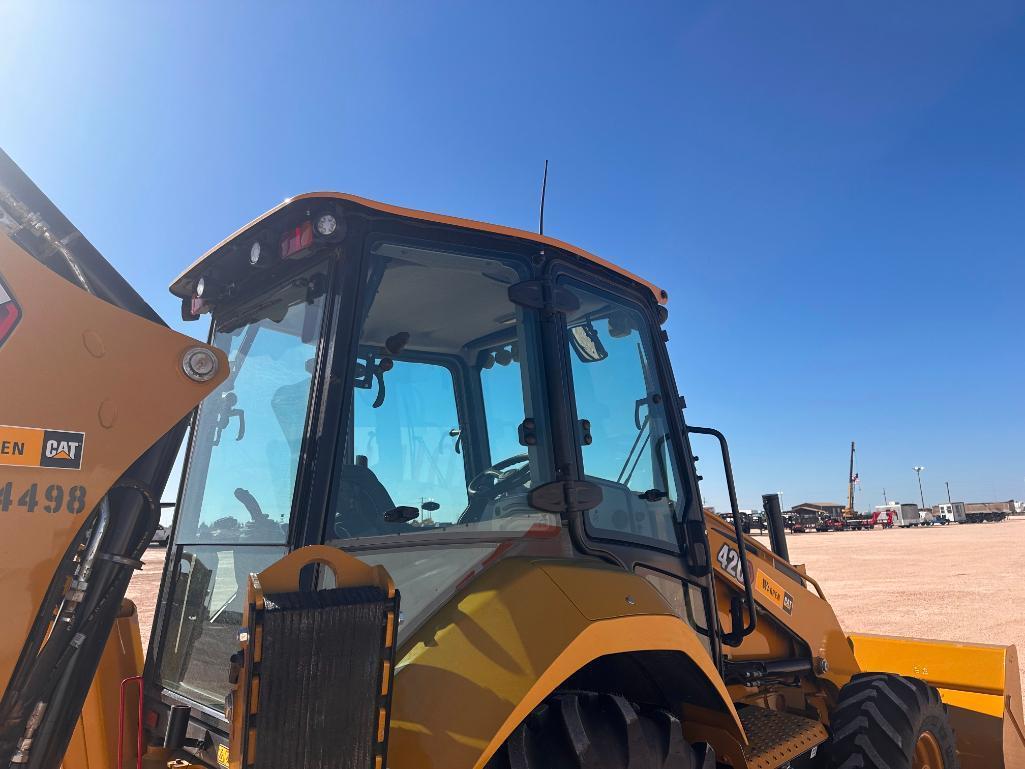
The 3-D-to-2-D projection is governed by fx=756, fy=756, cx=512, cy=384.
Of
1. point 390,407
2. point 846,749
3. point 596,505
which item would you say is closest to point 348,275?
point 390,407

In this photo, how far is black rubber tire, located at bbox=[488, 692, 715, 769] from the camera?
79.7 inches

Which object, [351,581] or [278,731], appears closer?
[278,731]

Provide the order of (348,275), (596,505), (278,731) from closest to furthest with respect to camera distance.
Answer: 1. (278,731)
2. (348,275)
3. (596,505)

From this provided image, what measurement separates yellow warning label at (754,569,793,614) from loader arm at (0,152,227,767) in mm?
2973

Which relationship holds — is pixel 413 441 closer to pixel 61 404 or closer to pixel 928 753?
pixel 61 404

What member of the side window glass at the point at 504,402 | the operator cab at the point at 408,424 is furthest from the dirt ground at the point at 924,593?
the side window glass at the point at 504,402

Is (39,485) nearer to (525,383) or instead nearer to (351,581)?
(351,581)

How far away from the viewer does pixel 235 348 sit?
2.93 meters

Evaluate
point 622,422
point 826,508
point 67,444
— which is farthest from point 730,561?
point 826,508

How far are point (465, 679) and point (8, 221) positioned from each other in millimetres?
1625

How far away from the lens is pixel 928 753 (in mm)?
3850

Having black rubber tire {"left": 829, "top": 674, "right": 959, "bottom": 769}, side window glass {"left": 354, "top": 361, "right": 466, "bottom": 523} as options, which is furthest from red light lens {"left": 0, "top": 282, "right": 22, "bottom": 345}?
black rubber tire {"left": 829, "top": 674, "right": 959, "bottom": 769}

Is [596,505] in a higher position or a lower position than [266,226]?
lower

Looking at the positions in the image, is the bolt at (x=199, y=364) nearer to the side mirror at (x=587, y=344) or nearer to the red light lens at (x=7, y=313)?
the red light lens at (x=7, y=313)
